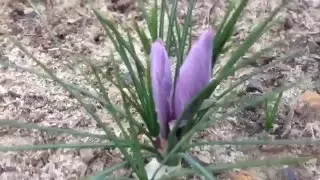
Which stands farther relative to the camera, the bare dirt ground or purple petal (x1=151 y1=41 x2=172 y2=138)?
the bare dirt ground

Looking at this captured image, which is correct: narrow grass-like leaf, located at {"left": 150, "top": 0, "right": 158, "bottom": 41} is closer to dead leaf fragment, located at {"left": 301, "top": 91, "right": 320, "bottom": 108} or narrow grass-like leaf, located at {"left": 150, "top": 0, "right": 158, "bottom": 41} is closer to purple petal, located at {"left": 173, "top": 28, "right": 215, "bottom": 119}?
Result: purple petal, located at {"left": 173, "top": 28, "right": 215, "bottom": 119}

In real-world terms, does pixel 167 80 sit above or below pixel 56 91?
above

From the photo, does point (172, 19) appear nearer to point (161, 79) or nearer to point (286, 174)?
point (161, 79)

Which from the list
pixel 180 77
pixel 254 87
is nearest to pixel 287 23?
pixel 254 87

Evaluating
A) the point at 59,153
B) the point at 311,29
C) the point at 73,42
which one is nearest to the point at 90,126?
the point at 59,153

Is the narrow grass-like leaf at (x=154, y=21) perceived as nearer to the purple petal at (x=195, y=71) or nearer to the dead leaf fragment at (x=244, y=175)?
the purple petal at (x=195, y=71)

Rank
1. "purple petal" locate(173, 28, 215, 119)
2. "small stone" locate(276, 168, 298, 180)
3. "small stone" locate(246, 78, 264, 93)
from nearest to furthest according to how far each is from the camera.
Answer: "purple petal" locate(173, 28, 215, 119)
"small stone" locate(276, 168, 298, 180)
"small stone" locate(246, 78, 264, 93)

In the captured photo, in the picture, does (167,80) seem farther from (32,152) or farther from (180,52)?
(32,152)

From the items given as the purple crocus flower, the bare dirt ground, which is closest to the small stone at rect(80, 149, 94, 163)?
the bare dirt ground
